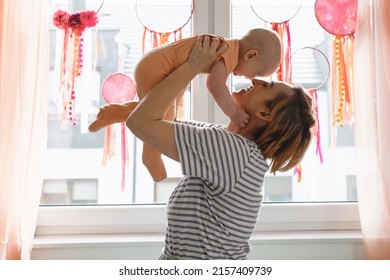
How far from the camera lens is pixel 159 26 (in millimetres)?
2008

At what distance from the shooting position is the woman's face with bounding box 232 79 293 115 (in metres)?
1.19

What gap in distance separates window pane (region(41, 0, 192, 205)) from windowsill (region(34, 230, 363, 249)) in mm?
171

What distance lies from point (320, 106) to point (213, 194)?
1066 mm

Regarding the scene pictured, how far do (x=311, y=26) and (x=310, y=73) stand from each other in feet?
0.66

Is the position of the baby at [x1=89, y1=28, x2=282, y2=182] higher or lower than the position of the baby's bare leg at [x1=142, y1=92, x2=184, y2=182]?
higher

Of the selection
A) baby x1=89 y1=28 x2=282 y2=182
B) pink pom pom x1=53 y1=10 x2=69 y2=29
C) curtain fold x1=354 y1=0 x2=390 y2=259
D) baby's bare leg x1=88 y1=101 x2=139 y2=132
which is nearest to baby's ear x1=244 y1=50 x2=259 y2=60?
baby x1=89 y1=28 x2=282 y2=182

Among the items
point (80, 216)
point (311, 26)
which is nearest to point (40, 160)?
point (80, 216)

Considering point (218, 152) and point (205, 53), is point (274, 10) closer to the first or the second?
point (205, 53)

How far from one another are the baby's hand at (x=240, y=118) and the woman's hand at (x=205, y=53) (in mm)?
Answer: 128

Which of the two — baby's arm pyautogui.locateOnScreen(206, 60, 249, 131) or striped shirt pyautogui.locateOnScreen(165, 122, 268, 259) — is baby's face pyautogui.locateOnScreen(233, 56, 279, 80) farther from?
striped shirt pyautogui.locateOnScreen(165, 122, 268, 259)

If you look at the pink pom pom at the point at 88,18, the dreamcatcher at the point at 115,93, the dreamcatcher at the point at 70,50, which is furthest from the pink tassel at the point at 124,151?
the pink pom pom at the point at 88,18

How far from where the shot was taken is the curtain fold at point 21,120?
170 cm

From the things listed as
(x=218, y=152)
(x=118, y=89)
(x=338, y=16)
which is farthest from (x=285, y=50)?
(x=218, y=152)
